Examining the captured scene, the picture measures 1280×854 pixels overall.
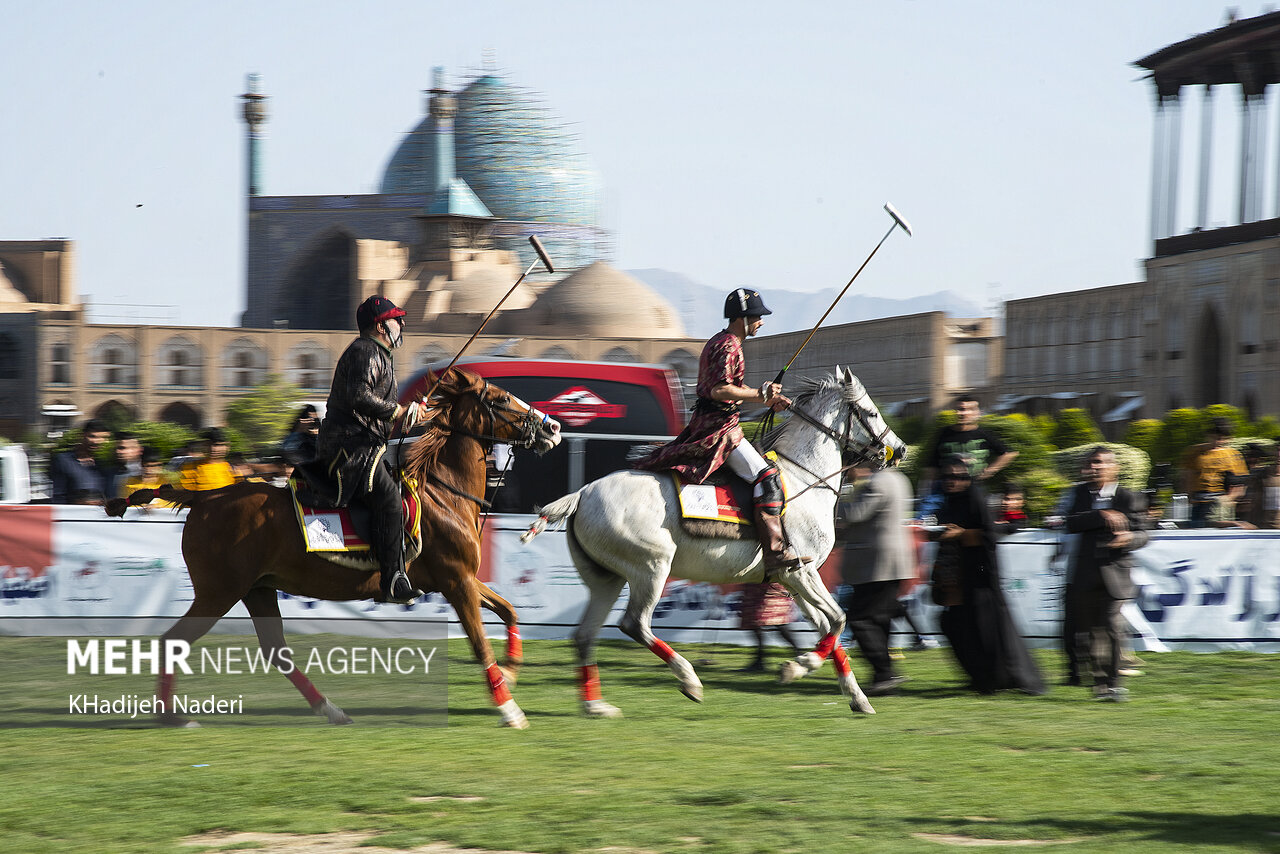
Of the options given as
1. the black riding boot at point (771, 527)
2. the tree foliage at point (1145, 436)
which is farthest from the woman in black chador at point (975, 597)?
the tree foliage at point (1145, 436)

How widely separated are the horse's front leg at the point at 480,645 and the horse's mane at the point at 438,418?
73cm

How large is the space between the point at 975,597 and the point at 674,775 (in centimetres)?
390

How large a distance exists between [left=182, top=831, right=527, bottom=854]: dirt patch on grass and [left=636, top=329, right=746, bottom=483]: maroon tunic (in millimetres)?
3786

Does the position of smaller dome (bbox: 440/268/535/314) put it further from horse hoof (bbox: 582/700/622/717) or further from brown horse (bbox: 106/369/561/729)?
horse hoof (bbox: 582/700/622/717)

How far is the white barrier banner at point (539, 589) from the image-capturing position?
40.3 feet

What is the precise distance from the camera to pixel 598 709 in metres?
8.38

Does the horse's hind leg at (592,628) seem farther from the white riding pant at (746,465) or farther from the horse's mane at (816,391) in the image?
the horse's mane at (816,391)

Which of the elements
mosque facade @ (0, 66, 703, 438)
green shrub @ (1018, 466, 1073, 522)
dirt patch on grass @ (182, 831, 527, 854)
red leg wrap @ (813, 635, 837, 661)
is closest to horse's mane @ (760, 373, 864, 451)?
red leg wrap @ (813, 635, 837, 661)

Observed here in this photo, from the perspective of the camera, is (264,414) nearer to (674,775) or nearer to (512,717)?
(512,717)

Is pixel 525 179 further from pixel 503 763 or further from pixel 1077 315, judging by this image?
pixel 503 763

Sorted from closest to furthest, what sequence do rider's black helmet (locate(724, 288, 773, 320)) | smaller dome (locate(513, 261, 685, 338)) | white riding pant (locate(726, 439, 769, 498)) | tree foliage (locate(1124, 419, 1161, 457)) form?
white riding pant (locate(726, 439, 769, 498))
rider's black helmet (locate(724, 288, 773, 320))
tree foliage (locate(1124, 419, 1161, 457))
smaller dome (locate(513, 261, 685, 338))

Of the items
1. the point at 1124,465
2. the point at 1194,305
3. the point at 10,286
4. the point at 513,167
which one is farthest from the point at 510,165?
the point at 1124,465

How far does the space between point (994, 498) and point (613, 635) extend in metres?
4.62

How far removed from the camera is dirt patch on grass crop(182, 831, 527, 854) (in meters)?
5.29
